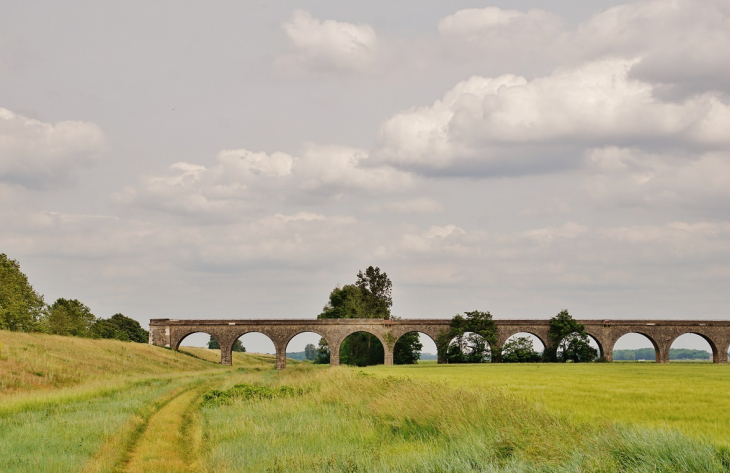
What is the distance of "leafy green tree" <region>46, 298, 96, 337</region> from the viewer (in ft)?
253

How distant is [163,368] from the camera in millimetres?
50406

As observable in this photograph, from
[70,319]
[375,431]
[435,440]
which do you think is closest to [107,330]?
[70,319]

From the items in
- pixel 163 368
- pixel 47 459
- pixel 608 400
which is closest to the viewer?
pixel 47 459

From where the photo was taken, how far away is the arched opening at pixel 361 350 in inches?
3059

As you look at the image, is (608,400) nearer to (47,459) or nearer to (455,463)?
(455,463)

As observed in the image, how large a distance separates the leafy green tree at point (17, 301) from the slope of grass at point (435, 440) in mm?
49674

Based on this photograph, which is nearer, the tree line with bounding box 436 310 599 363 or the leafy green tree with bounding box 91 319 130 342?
the tree line with bounding box 436 310 599 363

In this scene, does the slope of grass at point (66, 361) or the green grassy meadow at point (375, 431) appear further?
the slope of grass at point (66, 361)

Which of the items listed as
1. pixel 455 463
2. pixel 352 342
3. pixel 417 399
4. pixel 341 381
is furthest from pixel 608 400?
pixel 352 342

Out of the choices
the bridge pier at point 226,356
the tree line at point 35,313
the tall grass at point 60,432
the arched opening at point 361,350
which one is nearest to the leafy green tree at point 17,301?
the tree line at point 35,313

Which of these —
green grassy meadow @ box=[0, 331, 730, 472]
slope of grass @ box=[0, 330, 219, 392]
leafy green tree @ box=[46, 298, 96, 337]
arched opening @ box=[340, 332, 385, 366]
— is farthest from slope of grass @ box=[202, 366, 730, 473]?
leafy green tree @ box=[46, 298, 96, 337]

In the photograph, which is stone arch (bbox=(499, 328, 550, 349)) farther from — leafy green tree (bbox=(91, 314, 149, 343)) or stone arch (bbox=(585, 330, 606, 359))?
leafy green tree (bbox=(91, 314, 149, 343))

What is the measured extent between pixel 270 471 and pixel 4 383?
19960 millimetres

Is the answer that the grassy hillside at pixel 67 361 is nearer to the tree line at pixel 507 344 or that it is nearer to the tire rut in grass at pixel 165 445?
the tire rut in grass at pixel 165 445
